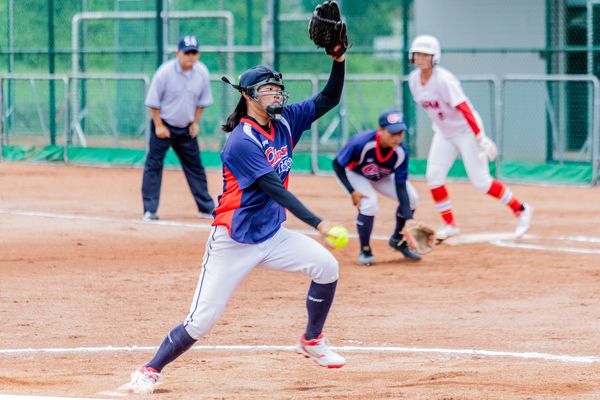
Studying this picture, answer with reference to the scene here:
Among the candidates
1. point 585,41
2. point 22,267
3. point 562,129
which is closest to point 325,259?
point 22,267

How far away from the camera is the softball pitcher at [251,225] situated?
6.50 meters

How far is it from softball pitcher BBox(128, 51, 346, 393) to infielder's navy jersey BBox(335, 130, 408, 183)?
171 inches

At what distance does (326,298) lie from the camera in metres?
6.89

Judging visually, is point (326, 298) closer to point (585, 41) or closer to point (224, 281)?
point (224, 281)

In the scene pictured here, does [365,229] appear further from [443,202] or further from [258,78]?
[258,78]

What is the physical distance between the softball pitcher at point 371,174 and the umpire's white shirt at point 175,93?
3.43 m

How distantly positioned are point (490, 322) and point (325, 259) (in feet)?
8.08

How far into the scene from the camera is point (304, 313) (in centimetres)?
917

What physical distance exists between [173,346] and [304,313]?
2.72m

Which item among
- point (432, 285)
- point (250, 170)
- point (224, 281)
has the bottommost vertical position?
point (432, 285)

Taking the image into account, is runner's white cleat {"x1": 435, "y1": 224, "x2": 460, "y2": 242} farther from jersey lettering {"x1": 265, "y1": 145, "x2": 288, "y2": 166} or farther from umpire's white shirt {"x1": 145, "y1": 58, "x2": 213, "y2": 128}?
jersey lettering {"x1": 265, "y1": 145, "x2": 288, "y2": 166}

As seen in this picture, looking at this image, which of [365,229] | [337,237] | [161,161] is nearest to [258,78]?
[337,237]

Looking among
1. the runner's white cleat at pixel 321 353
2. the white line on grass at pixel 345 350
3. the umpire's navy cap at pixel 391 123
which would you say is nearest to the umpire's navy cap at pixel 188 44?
the umpire's navy cap at pixel 391 123

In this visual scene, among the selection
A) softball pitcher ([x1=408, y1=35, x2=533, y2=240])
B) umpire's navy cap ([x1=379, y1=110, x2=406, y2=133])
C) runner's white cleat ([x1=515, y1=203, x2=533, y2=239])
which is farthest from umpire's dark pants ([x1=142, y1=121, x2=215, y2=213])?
umpire's navy cap ([x1=379, y1=110, x2=406, y2=133])
